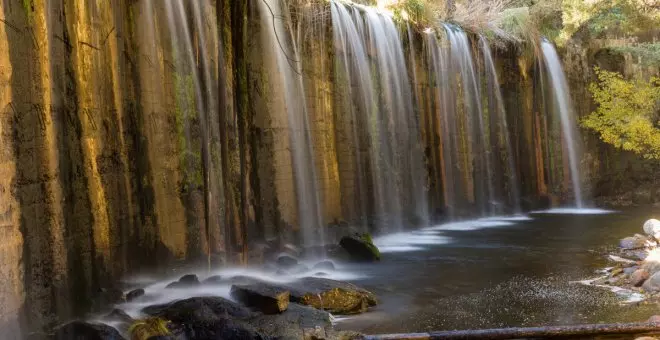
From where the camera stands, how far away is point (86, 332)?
687cm

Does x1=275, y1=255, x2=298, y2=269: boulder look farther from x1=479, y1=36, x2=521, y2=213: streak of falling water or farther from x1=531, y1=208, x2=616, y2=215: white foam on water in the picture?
x1=531, y1=208, x2=616, y2=215: white foam on water

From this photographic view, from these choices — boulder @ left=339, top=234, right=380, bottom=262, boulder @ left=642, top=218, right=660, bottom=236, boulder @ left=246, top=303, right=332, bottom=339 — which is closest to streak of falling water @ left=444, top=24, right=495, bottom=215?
boulder @ left=642, top=218, right=660, bottom=236

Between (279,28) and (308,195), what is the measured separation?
349 centimetres

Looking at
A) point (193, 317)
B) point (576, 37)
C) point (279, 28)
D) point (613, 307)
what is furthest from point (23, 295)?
point (576, 37)

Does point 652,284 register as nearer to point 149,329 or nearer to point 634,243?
point 634,243

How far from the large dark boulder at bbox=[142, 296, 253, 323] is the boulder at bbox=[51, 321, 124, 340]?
0.67 meters

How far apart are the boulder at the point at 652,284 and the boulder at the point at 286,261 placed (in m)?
5.65

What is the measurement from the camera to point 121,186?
9438 millimetres

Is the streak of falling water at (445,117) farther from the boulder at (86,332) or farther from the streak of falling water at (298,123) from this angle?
the boulder at (86,332)

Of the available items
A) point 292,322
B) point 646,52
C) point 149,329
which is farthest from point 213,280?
point 646,52

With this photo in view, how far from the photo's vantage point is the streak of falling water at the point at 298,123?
13.6 m

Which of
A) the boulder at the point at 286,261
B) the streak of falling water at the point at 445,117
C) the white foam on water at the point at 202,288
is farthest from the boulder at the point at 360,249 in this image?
the streak of falling water at the point at 445,117

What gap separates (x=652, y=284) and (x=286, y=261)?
597 centimetres

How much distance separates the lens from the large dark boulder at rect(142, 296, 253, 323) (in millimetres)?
7265
